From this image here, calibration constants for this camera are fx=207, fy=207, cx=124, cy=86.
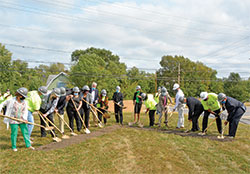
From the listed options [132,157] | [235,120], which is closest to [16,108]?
[132,157]

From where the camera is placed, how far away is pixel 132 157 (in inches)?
A: 240

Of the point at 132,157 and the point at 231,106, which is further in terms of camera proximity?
the point at 231,106

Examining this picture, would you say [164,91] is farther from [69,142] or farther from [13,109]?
[13,109]

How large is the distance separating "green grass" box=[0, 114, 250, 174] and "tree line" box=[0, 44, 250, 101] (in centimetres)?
2340

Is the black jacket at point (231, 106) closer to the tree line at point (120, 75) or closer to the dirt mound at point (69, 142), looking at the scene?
the dirt mound at point (69, 142)

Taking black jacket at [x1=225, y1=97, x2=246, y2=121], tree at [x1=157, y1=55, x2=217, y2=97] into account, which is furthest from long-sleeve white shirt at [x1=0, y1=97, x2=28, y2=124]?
tree at [x1=157, y1=55, x2=217, y2=97]

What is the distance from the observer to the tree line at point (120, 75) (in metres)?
31.2

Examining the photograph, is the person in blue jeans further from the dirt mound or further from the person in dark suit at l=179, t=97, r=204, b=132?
the person in dark suit at l=179, t=97, r=204, b=132

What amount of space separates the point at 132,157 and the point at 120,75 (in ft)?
114

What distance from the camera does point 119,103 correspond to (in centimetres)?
1134

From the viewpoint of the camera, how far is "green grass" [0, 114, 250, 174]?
5.28m

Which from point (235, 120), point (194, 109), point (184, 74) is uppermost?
point (184, 74)

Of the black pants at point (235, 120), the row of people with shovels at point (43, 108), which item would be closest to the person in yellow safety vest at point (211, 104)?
the black pants at point (235, 120)

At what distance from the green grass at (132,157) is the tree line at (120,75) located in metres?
23.4
